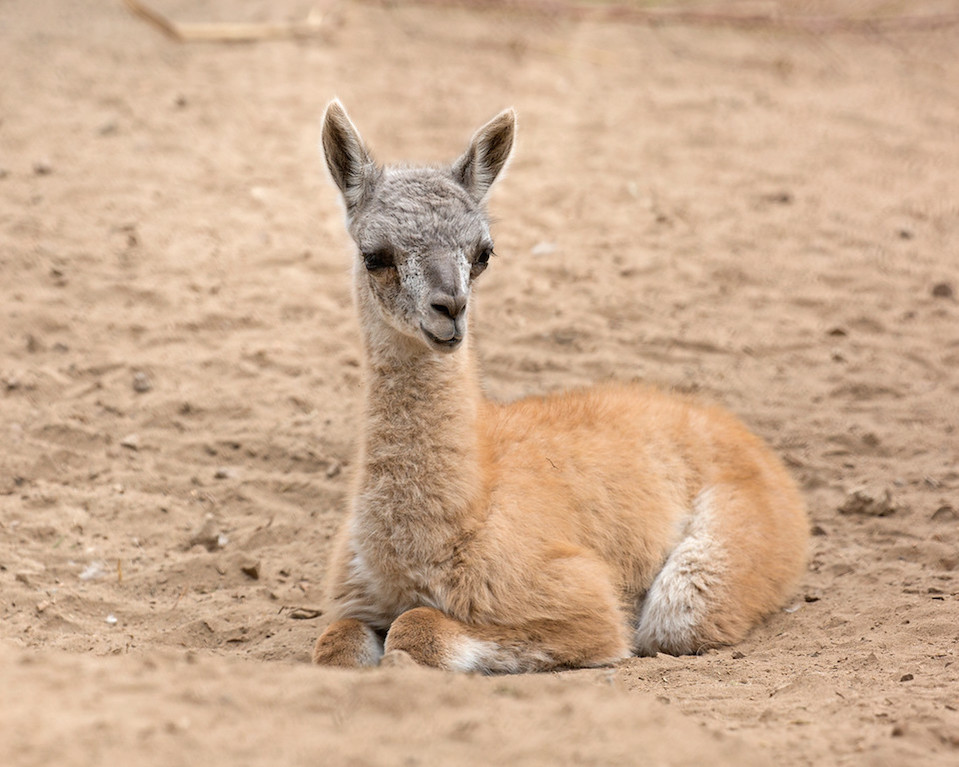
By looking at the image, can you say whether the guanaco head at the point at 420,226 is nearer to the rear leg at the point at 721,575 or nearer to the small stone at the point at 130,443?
the rear leg at the point at 721,575

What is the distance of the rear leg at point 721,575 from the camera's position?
5562 mm

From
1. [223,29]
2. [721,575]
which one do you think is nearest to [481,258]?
[721,575]

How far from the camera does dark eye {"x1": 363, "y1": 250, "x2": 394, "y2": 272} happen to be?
5172 millimetres

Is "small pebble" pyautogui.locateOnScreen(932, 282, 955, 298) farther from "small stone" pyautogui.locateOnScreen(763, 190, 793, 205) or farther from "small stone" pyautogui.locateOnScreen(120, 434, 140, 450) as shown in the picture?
"small stone" pyautogui.locateOnScreen(120, 434, 140, 450)

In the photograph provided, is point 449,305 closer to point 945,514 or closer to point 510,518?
point 510,518

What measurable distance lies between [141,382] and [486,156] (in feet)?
10.3

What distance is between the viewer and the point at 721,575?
566 cm

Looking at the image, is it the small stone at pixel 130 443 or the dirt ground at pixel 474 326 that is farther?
the small stone at pixel 130 443

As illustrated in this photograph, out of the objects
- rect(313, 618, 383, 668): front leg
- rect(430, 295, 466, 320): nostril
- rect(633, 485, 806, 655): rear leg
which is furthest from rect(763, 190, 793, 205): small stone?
rect(313, 618, 383, 668): front leg

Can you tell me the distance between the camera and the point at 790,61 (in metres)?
13.6

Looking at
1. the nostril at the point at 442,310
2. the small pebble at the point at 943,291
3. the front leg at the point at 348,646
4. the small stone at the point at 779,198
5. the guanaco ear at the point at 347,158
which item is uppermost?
the guanaco ear at the point at 347,158


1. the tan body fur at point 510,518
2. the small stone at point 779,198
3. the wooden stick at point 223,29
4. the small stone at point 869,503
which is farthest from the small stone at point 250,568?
the wooden stick at point 223,29

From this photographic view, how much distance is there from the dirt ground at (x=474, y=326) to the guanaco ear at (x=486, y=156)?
7.14 ft

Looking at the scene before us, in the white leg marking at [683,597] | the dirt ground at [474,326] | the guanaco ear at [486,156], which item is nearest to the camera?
the dirt ground at [474,326]
